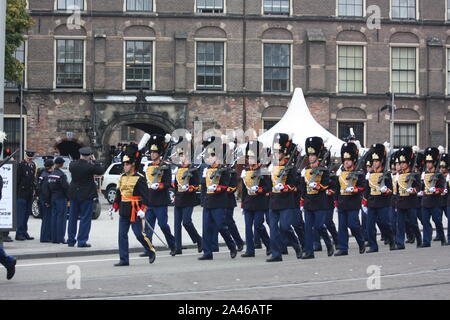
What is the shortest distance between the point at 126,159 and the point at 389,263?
465 centimetres

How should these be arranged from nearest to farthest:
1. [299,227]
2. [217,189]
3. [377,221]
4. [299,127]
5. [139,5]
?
[217,189] < [299,227] < [377,221] < [299,127] < [139,5]

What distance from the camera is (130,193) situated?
15.9 m

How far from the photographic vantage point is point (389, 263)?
1537 cm

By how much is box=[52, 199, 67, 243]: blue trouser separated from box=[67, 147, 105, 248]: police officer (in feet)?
2.79

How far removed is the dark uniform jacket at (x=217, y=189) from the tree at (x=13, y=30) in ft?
64.3

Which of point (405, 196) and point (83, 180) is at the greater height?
point (83, 180)

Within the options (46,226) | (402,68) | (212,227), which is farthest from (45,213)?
(402,68)

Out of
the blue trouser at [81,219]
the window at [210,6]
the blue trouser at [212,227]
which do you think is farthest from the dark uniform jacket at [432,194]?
the window at [210,6]

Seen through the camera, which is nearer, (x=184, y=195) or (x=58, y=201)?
(x=184, y=195)

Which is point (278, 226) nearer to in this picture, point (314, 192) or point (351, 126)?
point (314, 192)

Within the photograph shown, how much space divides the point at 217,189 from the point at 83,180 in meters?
3.34

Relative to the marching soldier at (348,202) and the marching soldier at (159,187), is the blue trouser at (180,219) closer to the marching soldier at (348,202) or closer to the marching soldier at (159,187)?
the marching soldier at (159,187)

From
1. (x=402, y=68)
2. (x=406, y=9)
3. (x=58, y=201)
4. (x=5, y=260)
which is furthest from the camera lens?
(x=402, y=68)
